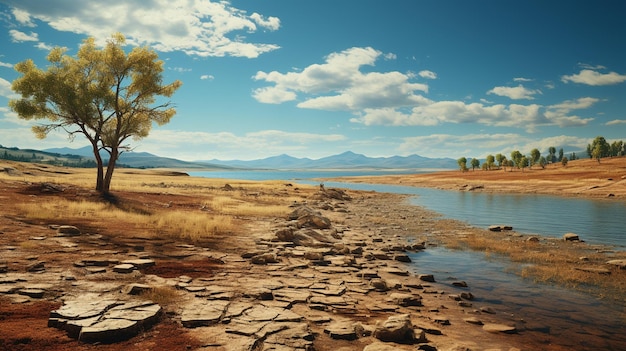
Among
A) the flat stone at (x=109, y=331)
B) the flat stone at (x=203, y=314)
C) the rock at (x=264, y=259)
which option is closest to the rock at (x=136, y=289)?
the flat stone at (x=203, y=314)

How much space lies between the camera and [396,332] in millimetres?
7941

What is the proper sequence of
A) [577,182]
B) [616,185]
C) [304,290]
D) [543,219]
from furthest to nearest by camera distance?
[577,182] < [616,185] < [543,219] < [304,290]

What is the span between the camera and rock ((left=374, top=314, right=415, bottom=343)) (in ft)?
26.0

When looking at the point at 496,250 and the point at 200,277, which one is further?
the point at 496,250

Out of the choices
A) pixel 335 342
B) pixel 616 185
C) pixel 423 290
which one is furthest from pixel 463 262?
pixel 616 185

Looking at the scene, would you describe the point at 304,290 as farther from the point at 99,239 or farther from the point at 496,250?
the point at 496,250

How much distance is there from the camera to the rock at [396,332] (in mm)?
7933

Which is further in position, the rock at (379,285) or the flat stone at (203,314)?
the rock at (379,285)

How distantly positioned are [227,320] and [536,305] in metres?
10.0

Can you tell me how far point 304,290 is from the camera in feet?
37.8

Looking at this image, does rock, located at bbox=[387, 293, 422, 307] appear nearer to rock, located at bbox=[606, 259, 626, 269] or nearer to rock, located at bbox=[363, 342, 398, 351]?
rock, located at bbox=[363, 342, 398, 351]

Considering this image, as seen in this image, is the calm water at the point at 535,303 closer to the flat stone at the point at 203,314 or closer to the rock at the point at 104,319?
the flat stone at the point at 203,314

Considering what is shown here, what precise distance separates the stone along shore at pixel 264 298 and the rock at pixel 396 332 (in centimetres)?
2

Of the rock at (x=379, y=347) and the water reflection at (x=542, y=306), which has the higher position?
the rock at (x=379, y=347)
